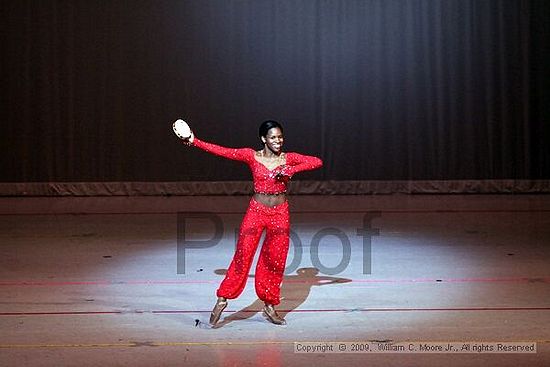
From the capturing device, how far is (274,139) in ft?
15.2

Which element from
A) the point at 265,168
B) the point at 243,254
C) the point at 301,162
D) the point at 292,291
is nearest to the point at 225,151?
the point at 265,168

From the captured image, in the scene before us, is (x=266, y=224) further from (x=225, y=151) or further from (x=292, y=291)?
(x=292, y=291)

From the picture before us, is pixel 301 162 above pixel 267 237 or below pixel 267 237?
above

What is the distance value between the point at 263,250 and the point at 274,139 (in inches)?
23.8

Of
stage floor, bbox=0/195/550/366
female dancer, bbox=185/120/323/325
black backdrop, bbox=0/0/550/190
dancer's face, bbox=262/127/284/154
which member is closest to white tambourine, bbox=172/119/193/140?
female dancer, bbox=185/120/323/325

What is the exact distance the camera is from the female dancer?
462 centimetres

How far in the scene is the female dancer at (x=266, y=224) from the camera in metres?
4.62

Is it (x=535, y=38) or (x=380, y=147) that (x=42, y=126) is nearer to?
(x=380, y=147)

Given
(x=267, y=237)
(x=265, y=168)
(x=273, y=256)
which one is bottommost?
(x=273, y=256)

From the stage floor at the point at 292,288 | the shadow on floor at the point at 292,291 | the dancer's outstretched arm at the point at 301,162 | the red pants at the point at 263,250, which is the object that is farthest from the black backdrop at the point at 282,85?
the red pants at the point at 263,250

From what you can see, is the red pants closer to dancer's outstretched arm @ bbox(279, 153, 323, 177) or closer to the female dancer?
the female dancer

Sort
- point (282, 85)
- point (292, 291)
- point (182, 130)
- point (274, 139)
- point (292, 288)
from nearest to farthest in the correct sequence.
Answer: point (182, 130) < point (274, 139) < point (292, 291) < point (292, 288) < point (282, 85)

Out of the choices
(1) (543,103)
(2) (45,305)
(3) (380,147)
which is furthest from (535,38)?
(2) (45,305)

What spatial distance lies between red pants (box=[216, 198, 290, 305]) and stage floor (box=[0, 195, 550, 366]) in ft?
0.71
